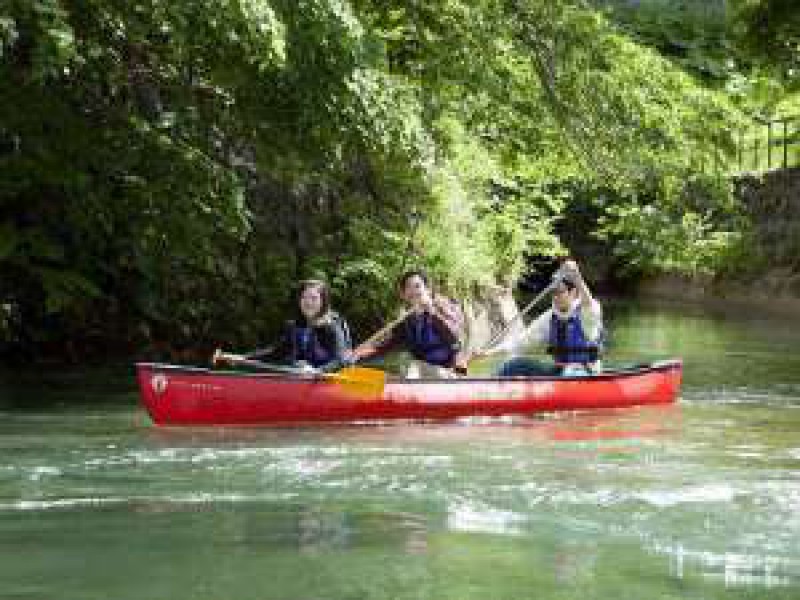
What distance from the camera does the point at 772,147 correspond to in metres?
35.8

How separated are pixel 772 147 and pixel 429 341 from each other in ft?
77.2

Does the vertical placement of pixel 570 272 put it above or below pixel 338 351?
above

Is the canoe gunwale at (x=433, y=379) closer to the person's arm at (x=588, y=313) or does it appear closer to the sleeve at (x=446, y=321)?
the person's arm at (x=588, y=313)

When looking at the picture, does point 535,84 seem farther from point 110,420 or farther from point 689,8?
point 689,8

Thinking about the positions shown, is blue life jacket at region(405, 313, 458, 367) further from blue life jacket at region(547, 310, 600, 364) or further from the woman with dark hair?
blue life jacket at region(547, 310, 600, 364)

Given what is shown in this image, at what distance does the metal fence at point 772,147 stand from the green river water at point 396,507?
20481 millimetres

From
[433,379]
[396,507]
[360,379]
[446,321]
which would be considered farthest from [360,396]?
[396,507]

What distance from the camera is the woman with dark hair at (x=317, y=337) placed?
1301 cm

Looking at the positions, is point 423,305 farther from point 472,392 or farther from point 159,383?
point 159,383

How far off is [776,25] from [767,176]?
8753mm

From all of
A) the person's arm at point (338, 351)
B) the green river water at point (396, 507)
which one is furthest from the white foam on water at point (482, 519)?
the person's arm at point (338, 351)

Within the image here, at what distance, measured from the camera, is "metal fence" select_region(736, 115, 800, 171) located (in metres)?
33.5

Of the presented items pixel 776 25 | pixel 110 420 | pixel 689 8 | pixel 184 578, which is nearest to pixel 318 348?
pixel 110 420

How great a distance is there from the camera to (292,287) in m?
17.4
